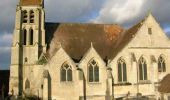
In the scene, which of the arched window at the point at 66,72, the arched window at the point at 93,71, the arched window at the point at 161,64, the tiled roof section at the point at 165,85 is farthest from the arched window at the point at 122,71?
the arched window at the point at 66,72

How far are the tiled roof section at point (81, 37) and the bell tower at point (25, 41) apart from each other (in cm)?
191

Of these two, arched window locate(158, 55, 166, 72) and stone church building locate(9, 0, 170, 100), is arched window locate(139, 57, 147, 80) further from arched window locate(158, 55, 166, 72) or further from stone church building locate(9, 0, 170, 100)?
arched window locate(158, 55, 166, 72)

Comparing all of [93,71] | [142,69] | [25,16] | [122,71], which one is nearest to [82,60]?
[93,71]

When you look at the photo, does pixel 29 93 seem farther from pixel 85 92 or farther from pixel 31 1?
pixel 31 1

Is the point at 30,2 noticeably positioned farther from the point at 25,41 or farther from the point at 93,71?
the point at 93,71

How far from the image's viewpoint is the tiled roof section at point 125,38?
4141cm

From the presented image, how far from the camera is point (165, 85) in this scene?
3900cm

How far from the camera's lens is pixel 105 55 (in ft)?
140

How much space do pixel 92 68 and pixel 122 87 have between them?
4738 mm

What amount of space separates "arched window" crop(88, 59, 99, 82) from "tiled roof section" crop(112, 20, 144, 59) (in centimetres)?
312

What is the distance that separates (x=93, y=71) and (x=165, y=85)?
9.56 metres

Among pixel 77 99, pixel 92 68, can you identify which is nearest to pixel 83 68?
pixel 92 68

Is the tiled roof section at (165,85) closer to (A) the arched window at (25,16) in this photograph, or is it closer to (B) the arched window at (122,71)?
(B) the arched window at (122,71)

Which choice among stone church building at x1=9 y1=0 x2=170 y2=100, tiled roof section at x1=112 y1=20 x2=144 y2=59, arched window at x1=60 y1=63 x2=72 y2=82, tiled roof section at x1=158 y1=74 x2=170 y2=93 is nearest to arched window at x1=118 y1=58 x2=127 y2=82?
stone church building at x1=9 y1=0 x2=170 y2=100
